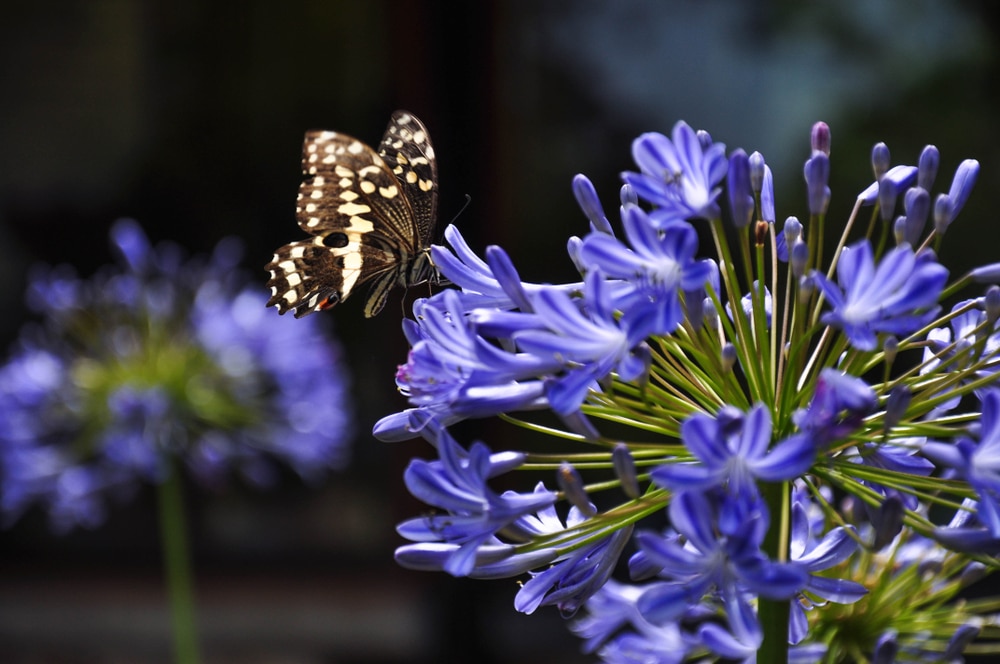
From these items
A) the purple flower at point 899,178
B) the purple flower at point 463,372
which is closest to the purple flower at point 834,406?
the purple flower at point 463,372

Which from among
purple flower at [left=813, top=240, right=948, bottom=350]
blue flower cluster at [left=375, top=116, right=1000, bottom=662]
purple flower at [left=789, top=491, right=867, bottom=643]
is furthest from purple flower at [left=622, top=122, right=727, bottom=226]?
purple flower at [left=789, top=491, right=867, bottom=643]

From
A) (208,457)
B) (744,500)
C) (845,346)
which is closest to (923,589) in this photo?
(845,346)

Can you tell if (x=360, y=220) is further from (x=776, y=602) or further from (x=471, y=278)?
(x=776, y=602)

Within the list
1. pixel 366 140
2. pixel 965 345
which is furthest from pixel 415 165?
pixel 366 140

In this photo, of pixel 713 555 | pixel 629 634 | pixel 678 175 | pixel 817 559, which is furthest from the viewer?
pixel 629 634

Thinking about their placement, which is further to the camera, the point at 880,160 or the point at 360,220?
the point at 360,220

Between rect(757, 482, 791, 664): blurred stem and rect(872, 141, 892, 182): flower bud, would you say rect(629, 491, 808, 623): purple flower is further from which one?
rect(872, 141, 892, 182): flower bud
